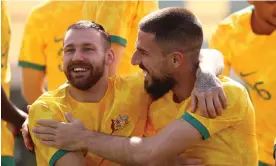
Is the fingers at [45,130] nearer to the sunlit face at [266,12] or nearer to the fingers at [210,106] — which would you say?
the fingers at [210,106]

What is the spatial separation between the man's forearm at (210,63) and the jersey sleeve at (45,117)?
727mm

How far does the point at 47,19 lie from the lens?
593 cm

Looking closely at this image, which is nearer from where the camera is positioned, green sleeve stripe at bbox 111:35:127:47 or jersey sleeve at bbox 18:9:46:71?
green sleeve stripe at bbox 111:35:127:47

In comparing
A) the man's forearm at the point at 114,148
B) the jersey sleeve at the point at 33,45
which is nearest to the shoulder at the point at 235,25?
the jersey sleeve at the point at 33,45

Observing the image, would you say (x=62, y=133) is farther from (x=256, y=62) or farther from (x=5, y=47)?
(x=256, y=62)

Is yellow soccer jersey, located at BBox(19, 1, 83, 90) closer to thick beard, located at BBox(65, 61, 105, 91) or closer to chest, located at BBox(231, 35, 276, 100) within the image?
chest, located at BBox(231, 35, 276, 100)

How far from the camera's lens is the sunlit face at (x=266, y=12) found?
5.74 m

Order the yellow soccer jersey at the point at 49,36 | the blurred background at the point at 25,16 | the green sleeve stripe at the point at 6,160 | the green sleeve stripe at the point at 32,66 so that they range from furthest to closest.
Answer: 1. the blurred background at the point at 25,16
2. the green sleeve stripe at the point at 32,66
3. the yellow soccer jersey at the point at 49,36
4. the green sleeve stripe at the point at 6,160

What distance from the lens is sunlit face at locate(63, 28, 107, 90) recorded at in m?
4.30

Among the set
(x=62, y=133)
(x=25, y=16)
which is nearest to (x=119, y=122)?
(x=62, y=133)

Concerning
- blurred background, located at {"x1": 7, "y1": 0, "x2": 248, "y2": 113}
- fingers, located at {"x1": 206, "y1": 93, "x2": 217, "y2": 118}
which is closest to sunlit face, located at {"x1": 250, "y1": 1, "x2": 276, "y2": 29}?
fingers, located at {"x1": 206, "y1": 93, "x2": 217, "y2": 118}

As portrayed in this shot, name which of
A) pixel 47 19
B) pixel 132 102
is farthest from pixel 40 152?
pixel 47 19

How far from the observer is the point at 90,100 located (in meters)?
4.34

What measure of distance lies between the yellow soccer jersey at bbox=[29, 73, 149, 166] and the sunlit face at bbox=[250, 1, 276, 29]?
1630mm
